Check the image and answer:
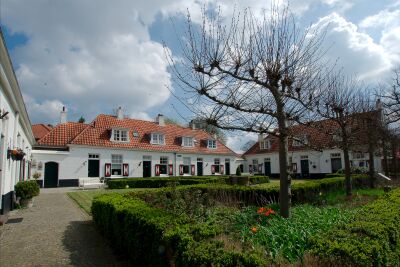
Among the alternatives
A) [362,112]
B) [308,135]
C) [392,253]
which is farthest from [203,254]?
[362,112]

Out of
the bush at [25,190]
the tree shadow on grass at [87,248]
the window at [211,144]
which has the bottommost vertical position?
the tree shadow on grass at [87,248]

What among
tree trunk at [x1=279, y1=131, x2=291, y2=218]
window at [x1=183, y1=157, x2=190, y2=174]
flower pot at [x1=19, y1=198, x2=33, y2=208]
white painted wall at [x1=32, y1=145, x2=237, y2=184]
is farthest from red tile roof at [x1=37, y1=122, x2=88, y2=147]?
tree trunk at [x1=279, y1=131, x2=291, y2=218]

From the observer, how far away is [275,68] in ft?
20.9

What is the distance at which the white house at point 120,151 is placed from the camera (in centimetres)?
2286

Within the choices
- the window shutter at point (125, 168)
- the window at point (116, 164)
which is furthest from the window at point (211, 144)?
the window at point (116, 164)

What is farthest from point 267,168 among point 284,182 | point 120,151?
point 284,182

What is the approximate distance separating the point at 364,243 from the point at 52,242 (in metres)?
6.20

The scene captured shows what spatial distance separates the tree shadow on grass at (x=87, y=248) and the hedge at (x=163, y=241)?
0.21 meters

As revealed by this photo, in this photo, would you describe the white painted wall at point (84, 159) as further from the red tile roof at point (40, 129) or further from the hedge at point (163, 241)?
the hedge at point (163, 241)

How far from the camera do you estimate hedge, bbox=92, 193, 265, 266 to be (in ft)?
10.4

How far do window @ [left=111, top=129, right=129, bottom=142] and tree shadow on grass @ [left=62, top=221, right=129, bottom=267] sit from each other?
61.5ft

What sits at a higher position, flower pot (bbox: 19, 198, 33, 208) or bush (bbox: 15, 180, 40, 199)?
bush (bbox: 15, 180, 40, 199)

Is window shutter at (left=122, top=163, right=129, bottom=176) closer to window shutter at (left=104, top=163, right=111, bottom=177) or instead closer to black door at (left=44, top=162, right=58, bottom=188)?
window shutter at (left=104, top=163, right=111, bottom=177)

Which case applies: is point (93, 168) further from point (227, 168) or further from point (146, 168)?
point (227, 168)
